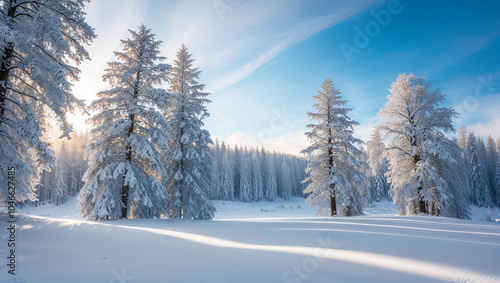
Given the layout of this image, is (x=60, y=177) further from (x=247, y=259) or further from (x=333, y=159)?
(x=247, y=259)

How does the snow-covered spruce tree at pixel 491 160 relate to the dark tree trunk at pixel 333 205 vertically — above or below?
above

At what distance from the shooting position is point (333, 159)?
52.9ft

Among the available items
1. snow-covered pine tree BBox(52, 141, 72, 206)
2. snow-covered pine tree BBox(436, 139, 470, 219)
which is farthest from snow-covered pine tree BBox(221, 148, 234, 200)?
snow-covered pine tree BBox(436, 139, 470, 219)

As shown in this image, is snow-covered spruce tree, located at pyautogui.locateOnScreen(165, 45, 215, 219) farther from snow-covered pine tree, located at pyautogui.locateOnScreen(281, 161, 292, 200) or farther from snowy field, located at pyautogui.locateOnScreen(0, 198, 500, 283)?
snow-covered pine tree, located at pyautogui.locateOnScreen(281, 161, 292, 200)

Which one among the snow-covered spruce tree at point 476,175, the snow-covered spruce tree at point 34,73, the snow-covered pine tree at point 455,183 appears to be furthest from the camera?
the snow-covered spruce tree at point 476,175

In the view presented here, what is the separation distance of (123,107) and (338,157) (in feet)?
50.2

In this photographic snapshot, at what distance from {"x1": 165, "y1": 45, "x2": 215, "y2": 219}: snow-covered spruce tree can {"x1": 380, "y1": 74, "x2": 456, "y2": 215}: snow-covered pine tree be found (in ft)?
44.8

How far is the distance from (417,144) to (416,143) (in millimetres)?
262

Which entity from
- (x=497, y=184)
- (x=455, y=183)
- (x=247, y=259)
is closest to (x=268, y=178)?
(x=497, y=184)

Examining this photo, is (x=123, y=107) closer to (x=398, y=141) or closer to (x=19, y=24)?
(x=19, y=24)

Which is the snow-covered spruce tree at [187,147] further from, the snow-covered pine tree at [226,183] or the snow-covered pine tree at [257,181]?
the snow-covered pine tree at [257,181]

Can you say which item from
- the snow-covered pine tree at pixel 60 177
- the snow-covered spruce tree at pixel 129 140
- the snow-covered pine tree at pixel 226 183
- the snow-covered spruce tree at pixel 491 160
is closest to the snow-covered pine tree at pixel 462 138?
the snow-covered spruce tree at pixel 491 160

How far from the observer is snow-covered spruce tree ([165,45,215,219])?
13258 mm

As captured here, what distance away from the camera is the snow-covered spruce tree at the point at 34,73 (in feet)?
22.1
